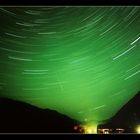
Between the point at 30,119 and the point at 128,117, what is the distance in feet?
2.93

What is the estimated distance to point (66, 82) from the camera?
12.9 ft

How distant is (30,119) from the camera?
12.8ft

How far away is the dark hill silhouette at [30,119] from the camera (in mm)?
3885

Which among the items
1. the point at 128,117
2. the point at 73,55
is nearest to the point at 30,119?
the point at 73,55

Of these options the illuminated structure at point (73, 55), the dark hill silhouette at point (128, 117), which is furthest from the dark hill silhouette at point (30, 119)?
the dark hill silhouette at point (128, 117)

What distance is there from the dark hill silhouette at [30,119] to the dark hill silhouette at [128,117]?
34 centimetres

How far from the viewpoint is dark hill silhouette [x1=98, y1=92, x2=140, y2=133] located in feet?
12.8

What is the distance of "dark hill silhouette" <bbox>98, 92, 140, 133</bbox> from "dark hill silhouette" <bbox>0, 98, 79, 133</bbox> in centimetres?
34

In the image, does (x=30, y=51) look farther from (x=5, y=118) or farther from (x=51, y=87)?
(x=5, y=118)

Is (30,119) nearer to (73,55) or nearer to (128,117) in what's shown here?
(73,55)

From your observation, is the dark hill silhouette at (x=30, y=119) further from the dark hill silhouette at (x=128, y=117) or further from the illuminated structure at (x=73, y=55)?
the dark hill silhouette at (x=128, y=117)

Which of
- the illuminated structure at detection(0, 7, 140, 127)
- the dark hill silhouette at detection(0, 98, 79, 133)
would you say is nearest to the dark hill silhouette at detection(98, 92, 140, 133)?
the illuminated structure at detection(0, 7, 140, 127)
